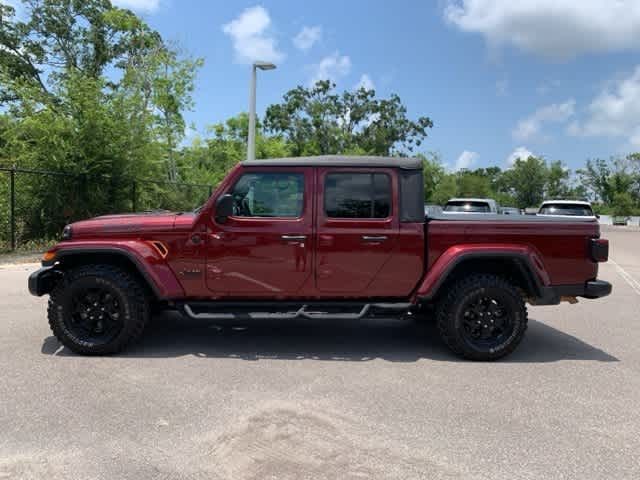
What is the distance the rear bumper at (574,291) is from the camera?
4.58m

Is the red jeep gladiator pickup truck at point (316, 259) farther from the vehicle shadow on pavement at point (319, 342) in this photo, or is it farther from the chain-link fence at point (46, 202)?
the chain-link fence at point (46, 202)

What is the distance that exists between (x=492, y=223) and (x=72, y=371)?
396cm

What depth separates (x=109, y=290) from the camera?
4484 millimetres

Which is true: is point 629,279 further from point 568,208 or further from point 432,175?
point 432,175

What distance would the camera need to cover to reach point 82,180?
44.8ft

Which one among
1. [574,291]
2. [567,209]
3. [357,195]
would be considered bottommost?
[574,291]

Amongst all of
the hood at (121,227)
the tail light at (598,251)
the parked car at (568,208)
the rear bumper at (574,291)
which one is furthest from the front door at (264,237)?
the parked car at (568,208)

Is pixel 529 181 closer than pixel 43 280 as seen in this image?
No

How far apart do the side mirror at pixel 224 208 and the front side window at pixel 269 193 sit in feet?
0.42

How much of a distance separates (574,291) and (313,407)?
2.81 meters

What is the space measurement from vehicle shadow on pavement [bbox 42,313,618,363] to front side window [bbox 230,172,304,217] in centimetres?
138

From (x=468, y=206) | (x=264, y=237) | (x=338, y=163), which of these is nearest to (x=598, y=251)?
(x=338, y=163)

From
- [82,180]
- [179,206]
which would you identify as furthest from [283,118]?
[82,180]

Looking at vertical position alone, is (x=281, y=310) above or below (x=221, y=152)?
below
